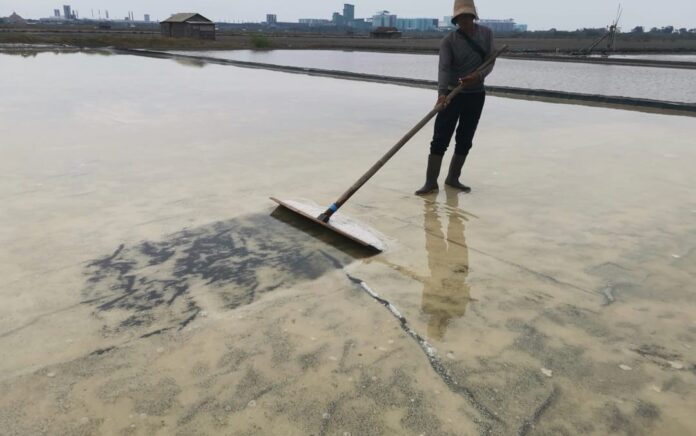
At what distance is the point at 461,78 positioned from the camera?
354 centimetres

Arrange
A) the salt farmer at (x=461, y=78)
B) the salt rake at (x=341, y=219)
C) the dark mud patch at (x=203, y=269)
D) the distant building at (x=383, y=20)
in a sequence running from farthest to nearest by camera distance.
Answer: the distant building at (x=383, y=20), the salt farmer at (x=461, y=78), the salt rake at (x=341, y=219), the dark mud patch at (x=203, y=269)

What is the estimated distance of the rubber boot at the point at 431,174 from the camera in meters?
3.76

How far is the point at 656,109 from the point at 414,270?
7.52 m

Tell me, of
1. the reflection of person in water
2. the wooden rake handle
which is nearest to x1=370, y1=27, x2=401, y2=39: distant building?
the wooden rake handle

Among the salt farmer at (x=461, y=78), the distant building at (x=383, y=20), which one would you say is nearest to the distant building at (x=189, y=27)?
the salt farmer at (x=461, y=78)

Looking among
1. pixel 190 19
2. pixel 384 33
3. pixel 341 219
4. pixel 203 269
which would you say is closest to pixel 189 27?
pixel 190 19

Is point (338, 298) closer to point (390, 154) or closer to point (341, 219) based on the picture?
point (341, 219)

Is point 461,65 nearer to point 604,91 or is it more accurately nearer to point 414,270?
point 414,270

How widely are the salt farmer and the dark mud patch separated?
1.30 metres

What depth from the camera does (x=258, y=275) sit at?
95.6 inches

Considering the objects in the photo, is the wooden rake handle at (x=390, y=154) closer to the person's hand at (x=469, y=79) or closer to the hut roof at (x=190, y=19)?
the person's hand at (x=469, y=79)

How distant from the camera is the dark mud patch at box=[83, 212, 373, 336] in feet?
6.92

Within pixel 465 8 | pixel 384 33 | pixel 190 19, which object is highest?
pixel 384 33

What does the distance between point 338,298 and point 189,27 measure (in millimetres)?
36947
